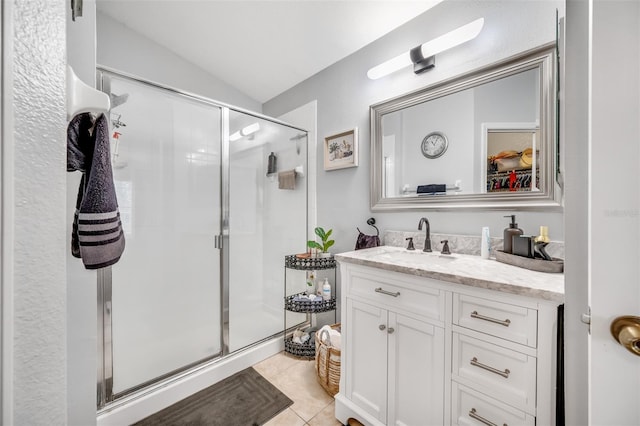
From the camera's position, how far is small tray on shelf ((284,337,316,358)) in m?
1.96

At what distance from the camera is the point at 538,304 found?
80 cm

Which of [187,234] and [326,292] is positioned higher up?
[187,234]

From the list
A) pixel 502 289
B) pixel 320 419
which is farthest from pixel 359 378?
pixel 502 289

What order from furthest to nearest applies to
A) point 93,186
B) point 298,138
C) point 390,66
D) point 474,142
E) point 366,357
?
point 298,138 → point 390,66 → point 474,142 → point 366,357 → point 93,186

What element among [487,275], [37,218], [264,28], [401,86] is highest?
[264,28]

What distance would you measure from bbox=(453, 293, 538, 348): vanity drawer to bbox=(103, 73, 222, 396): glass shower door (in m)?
1.56

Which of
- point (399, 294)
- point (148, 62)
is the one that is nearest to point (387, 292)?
point (399, 294)

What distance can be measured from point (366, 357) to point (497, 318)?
0.64 metres

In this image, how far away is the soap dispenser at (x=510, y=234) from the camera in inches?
46.4

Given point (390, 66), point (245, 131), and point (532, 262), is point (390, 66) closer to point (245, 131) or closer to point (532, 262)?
point (245, 131)

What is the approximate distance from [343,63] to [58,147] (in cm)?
216

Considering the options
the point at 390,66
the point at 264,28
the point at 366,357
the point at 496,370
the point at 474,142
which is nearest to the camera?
the point at 496,370

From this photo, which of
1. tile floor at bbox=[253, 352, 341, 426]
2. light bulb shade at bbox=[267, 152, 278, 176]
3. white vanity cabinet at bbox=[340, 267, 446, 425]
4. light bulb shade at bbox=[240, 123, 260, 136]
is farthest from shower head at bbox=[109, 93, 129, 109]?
tile floor at bbox=[253, 352, 341, 426]

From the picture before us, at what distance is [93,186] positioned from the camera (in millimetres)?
611
